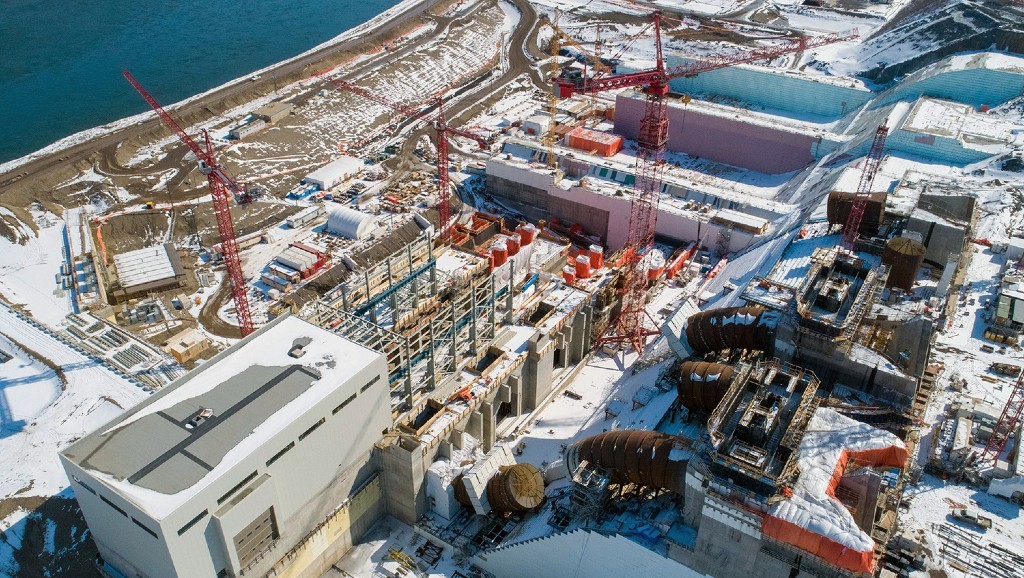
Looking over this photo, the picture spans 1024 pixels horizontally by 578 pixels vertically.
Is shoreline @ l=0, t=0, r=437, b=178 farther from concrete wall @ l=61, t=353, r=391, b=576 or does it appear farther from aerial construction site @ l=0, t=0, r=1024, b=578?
concrete wall @ l=61, t=353, r=391, b=576

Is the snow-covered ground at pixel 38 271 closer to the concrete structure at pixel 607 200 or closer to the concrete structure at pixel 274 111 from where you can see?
the concrete structure at pixel 274 111

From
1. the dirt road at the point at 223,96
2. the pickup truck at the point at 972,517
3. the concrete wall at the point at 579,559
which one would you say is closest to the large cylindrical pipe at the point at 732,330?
the pickup truck at the point at 972,517

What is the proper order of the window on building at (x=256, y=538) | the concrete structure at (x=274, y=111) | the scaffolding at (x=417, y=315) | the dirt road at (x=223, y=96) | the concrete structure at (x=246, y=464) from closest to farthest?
1. the concrete structure at (x=246, y=464)
2. the window on building at (x=256, y=538)
3. the scaffolding at (x=417, y=315)
4. the dirt road at (x=223, y=96)
5. the concrete structure at (x=274, y=111)

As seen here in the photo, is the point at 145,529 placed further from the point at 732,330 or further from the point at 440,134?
the point at 440,134

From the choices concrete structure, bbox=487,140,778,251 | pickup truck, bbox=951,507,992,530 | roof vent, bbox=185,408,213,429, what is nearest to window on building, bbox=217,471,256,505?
roof vent, bbox=185,408,213,429

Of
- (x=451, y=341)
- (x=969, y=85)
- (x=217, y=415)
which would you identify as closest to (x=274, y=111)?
(x=451, y=341)

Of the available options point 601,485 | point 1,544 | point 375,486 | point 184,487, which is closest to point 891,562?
point 601,485
